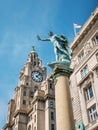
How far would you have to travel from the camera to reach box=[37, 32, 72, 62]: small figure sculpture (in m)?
26.3

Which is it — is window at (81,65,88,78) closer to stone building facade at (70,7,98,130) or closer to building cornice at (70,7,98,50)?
stone building facade at (70,7,98,130)

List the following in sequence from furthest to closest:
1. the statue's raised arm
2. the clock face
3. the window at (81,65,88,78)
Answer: the clock face, the window at (81,65,88,78), the statue's raised arm

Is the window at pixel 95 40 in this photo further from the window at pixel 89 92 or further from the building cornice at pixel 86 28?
the window at pixel 89 92

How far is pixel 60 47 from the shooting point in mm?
26938

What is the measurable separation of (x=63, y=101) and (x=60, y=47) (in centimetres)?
768

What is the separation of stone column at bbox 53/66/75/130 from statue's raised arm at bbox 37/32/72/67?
220 cm

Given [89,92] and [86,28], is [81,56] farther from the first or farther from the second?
[89,92]

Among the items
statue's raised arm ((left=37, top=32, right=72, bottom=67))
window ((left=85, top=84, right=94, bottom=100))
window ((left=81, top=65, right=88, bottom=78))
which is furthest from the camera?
window ((left=81, top=65, right=88, bottom=78))

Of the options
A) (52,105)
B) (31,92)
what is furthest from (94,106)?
(31,92)

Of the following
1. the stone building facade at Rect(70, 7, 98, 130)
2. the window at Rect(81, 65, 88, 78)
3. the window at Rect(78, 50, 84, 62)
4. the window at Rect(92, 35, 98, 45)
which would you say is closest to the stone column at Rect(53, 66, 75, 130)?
the stone building facade at Rect(70, 7, 98, 130)

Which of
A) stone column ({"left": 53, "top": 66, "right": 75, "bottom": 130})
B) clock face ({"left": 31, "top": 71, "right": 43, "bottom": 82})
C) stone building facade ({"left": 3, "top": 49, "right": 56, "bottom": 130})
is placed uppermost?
clock face ({"left": 31, "top": 71, "right": 43, "bottom": 82})

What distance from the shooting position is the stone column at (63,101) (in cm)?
2000

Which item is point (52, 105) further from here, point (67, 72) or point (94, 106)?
point (67, 72)

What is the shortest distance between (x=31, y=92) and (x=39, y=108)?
21.6 m
